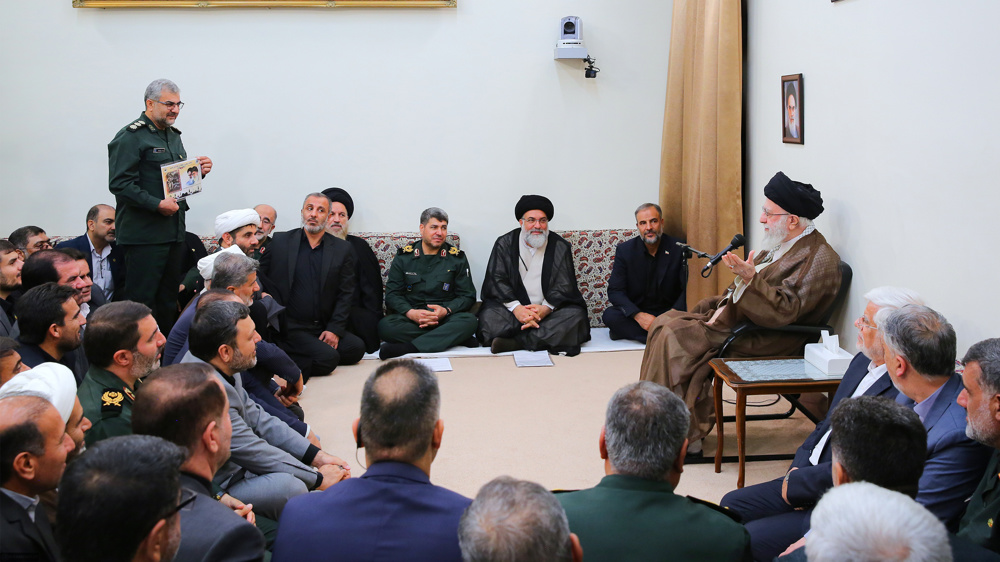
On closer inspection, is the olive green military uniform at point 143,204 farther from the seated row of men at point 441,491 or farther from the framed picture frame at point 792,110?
the framed picture frame at point 792,110

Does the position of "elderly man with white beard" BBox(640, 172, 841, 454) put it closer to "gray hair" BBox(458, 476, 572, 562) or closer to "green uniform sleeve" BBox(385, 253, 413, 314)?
"green uniform sleeve" BBox(385, 253, 413, 314)

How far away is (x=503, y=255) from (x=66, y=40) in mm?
3803

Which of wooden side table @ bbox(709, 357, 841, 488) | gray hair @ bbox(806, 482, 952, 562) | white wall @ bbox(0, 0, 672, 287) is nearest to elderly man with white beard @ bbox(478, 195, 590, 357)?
white wall @ bbox(0, 0, 672, 287)

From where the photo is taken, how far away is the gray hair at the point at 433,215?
641cm

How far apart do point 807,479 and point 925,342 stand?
1.93 feet

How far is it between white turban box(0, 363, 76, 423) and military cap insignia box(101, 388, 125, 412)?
0.35 m

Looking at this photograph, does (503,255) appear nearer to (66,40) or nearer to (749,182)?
(749,182)

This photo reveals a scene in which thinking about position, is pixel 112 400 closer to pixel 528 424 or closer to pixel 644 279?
pixel 528 424

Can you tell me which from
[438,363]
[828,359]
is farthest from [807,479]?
[438,363]

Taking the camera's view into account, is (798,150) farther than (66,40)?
No

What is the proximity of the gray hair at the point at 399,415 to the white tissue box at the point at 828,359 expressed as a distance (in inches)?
93.7

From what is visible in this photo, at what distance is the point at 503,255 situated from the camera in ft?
21.7

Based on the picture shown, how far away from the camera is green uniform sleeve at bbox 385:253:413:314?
646 centimetres

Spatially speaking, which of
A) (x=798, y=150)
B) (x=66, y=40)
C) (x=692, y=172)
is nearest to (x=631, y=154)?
(x=692, y=172)
